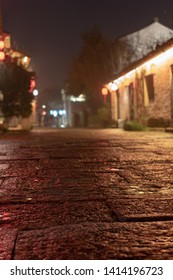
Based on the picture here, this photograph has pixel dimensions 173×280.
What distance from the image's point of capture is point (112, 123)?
26312 millimetres

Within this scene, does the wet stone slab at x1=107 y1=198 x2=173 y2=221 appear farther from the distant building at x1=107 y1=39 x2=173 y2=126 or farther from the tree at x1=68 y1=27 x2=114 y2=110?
the tree at x1=68 y1=27 x2=114 y2=110

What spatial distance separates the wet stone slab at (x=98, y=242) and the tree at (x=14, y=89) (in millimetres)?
17581

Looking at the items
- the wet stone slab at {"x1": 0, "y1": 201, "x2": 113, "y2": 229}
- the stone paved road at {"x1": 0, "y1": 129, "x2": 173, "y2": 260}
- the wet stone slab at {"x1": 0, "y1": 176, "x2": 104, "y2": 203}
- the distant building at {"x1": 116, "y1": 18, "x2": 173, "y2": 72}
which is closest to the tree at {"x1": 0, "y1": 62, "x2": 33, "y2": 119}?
the distant building at {"x1": 116, "y1": 18, "x2": 173, "y2": 72}

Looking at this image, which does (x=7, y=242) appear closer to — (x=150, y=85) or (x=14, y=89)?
(x=150, y=85)

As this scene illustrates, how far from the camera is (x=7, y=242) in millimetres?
2547

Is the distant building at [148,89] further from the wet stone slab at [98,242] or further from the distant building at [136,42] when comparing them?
the wet stone slab at [98,242]

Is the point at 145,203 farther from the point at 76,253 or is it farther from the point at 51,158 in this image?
the point at 51,158

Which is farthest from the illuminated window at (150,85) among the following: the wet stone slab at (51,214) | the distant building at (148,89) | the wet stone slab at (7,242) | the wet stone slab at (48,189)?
the wet stone slab at (7,242)

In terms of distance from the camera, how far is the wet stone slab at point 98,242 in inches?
90.8

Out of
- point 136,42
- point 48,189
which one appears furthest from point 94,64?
point 48,189

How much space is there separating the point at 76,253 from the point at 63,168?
3.50 m

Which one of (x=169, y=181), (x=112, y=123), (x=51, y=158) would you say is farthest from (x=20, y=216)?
(x=112, y=123)

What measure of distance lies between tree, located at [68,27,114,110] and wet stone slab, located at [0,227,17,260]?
27300 mm
